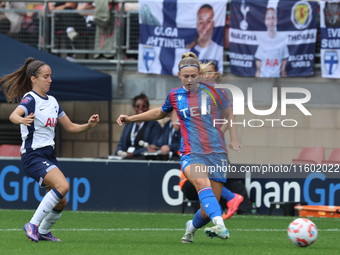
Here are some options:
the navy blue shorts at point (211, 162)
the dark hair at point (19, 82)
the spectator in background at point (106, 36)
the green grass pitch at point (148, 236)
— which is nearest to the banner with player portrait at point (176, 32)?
the spectator in background at point (106, 36)

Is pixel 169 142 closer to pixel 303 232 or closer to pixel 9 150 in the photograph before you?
pixel 9 150

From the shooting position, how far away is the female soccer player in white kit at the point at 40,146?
5332 mm

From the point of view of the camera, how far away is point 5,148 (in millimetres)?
11109

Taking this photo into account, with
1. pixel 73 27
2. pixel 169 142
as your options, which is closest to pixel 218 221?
pixel 169 142

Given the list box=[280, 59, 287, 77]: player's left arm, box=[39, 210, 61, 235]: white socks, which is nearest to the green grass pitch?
box=[39, 210, 61, 235]: white socks

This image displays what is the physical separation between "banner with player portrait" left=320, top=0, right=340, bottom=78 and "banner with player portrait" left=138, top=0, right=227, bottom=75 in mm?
1941

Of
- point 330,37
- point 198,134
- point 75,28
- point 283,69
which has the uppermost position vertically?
point 75,28

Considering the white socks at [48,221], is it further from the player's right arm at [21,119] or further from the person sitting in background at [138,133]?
the person sitting in background at [138,133]

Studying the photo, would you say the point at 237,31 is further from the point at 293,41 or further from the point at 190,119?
the point at 190,119

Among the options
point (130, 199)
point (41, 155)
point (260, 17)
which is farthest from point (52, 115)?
point (260, 17)

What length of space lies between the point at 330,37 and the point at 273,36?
1.08m

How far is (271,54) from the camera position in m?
11.1

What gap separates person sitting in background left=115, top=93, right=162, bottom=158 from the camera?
977cm

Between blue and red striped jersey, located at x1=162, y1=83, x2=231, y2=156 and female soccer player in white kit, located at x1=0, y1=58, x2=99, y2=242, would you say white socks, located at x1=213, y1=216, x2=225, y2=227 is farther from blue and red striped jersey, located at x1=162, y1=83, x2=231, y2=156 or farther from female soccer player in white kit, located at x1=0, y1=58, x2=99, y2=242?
female soccer player in white kit, located at x1=0, y1=58, x2=99, y2=242
